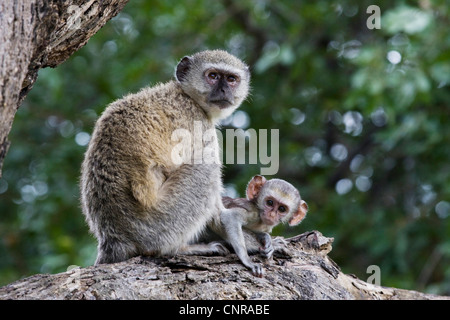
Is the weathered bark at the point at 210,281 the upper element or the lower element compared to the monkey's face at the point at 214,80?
lower

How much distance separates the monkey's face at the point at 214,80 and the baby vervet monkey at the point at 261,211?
822 millimetres

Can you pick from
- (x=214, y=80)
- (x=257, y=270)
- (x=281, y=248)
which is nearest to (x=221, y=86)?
(x=214, y=80)

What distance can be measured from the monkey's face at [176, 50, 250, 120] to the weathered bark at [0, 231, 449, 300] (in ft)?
5.08

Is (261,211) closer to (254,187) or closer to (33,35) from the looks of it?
(254,187)

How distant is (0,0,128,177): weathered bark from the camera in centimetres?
354

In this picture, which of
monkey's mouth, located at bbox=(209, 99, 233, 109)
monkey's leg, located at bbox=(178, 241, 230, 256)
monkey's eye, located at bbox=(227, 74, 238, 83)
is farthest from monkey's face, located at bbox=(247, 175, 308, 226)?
monkey's eye, located at bbox=(227, 74, 238, 83)

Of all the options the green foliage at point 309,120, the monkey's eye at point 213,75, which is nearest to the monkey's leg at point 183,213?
the monkey's eye at point 213,75

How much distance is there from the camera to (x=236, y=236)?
16.9 feet

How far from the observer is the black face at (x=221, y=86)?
609cm

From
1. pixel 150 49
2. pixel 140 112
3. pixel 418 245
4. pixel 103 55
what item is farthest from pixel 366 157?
pixel 140 112

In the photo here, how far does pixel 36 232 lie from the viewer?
413 inches

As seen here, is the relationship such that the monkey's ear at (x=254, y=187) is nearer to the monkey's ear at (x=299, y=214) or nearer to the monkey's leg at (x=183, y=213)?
the monkey's ear at (x=299, y=214)

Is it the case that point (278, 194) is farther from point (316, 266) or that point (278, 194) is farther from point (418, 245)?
point (418, 245)

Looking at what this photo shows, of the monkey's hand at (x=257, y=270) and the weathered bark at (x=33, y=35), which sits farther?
the monkey's hand at (x=257, y=270)
